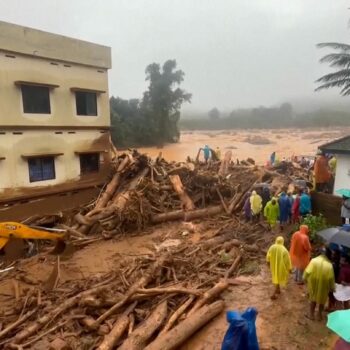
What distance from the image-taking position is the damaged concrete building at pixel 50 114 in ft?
48.9

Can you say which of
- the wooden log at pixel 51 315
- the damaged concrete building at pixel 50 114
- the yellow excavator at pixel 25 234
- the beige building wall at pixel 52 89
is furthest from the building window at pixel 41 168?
the wooden log at pixel 51 315

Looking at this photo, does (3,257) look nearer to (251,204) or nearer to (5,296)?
(5,296)

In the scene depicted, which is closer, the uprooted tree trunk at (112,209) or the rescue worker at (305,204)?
the rescue worker at (305,204)

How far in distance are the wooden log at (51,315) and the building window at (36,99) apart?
386 inches

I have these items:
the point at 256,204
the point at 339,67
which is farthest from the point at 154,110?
the point at 256,204

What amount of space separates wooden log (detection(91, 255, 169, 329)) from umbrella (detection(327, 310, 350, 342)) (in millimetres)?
5174

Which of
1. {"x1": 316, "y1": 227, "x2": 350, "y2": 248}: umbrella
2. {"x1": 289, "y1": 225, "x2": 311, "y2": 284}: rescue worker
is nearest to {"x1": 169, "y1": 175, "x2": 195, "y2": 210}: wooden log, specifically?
{"x1": 289, "y1": 225, "x2": 311, "y2": 284}: rescue worker

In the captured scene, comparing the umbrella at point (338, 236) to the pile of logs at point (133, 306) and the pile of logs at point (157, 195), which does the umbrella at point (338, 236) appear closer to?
the pile of logs at point (133, 306)

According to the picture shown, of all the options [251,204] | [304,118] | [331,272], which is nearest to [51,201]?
[251,204]

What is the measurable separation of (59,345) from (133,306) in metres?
1.84

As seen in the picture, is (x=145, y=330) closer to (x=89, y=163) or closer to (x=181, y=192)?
(x=181, y=192)

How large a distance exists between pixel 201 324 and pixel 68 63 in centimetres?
1418

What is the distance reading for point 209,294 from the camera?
820 cm

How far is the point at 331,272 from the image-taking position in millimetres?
6551
